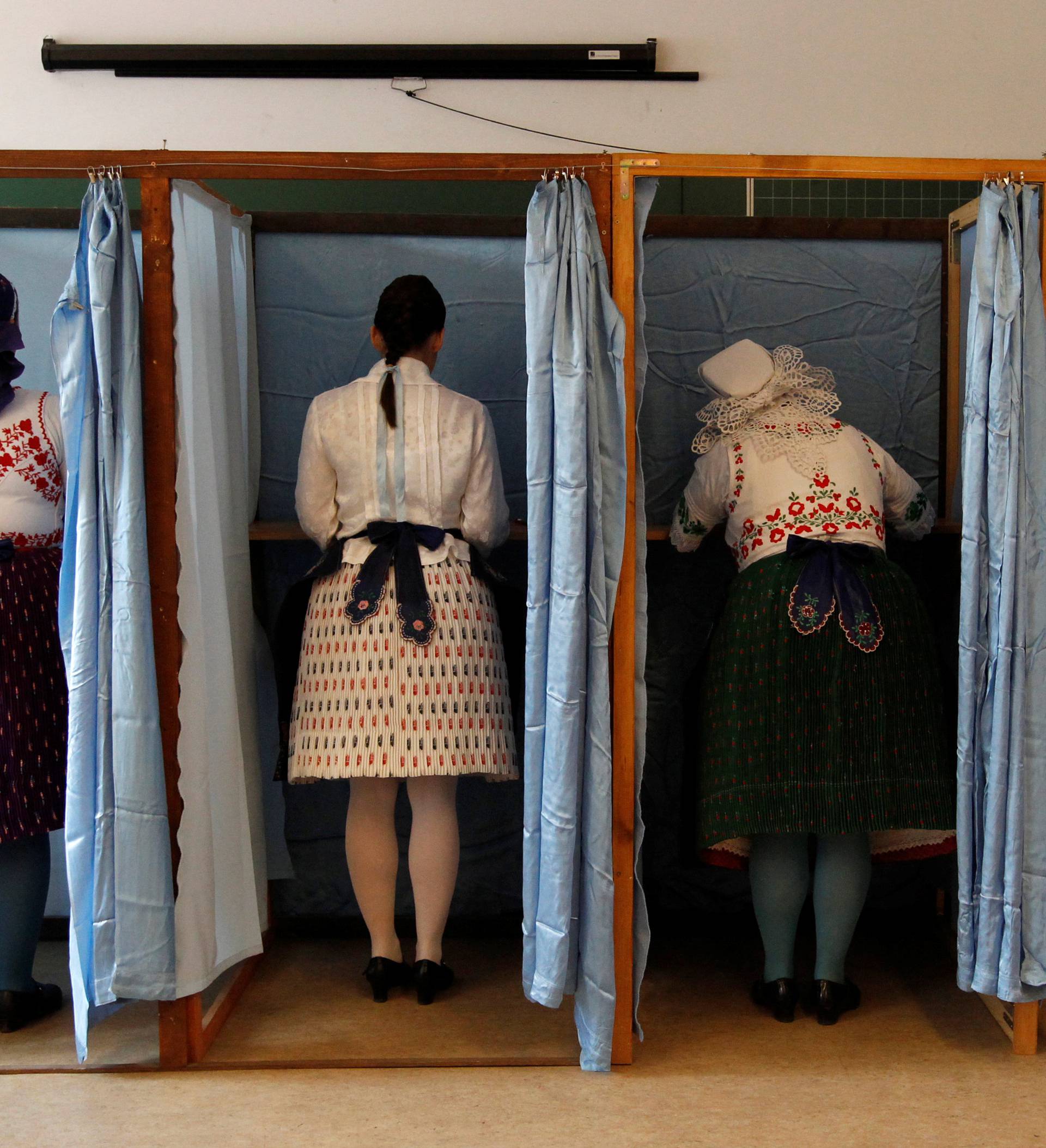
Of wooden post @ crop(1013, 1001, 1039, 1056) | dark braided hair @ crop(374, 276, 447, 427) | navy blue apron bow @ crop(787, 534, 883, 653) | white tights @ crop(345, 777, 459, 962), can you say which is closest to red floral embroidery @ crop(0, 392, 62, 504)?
dark braided hair @ crop(374, 276, 447, 427)

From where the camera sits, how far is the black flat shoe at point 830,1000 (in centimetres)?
281

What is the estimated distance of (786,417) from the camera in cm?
284

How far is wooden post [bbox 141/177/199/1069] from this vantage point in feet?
8.36

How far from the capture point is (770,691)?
2717mm

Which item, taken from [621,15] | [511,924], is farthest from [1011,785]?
[621,15]

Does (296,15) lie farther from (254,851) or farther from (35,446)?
(254,851)

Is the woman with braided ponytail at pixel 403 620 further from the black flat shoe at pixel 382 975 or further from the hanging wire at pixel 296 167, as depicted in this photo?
the hanging wire at pixel 296 167

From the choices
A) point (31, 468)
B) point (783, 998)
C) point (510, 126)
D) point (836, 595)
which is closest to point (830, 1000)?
point (783, 998)

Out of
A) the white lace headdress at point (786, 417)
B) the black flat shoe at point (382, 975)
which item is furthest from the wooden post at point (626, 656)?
the black flat shoe at point (382, 975)

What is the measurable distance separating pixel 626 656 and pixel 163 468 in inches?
41.9

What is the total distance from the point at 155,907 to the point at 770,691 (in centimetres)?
141

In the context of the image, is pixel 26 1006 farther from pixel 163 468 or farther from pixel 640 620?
pixel 640 620

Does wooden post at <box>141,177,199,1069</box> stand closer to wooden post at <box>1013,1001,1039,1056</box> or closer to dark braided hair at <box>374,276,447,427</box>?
dark braided hair at <box>374,276,447,427</box>

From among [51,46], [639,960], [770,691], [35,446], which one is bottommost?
[639,960]
